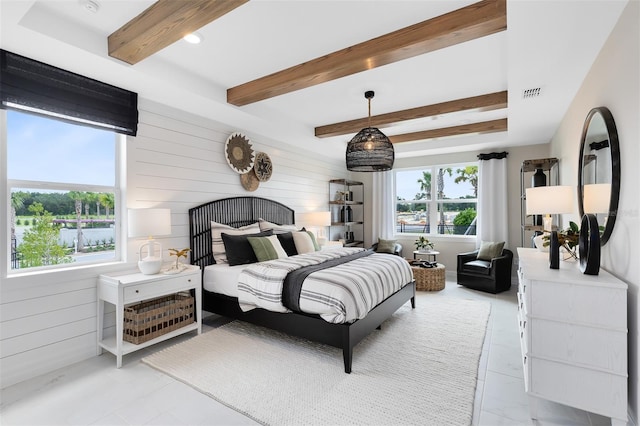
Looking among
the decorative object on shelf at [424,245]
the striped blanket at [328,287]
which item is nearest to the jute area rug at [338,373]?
the striped blanket at [328,287]

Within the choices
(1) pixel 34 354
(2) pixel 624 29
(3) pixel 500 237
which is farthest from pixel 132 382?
(3) pixel 500 237

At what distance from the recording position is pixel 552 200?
103 inches

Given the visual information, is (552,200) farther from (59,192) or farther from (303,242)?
(59,192)

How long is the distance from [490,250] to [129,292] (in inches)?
205

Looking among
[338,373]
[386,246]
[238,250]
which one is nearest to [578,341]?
[338,373]

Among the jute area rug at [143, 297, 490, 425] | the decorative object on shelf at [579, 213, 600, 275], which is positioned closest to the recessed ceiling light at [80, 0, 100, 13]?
the jute area rug at [143, 297, 490, 425]

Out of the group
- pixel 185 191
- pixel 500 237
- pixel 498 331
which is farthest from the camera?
pixel 500 237

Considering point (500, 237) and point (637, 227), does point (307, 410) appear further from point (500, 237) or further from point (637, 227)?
point (500, 237)

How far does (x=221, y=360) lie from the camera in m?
2.66

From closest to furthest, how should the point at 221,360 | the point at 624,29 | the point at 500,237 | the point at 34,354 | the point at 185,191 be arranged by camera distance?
the point at 624,29, the point at 34,354, the point at 221,360, the point at 185,191, the point at 500,237

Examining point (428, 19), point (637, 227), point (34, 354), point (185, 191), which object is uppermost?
point (428, 19)

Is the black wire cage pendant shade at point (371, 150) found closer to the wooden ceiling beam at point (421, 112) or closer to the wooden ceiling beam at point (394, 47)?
the wooden ceiling beam at point (394, 47)

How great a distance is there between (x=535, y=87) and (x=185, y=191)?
12.2ft

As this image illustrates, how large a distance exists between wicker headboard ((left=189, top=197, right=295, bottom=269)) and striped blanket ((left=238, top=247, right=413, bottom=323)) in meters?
0.83
